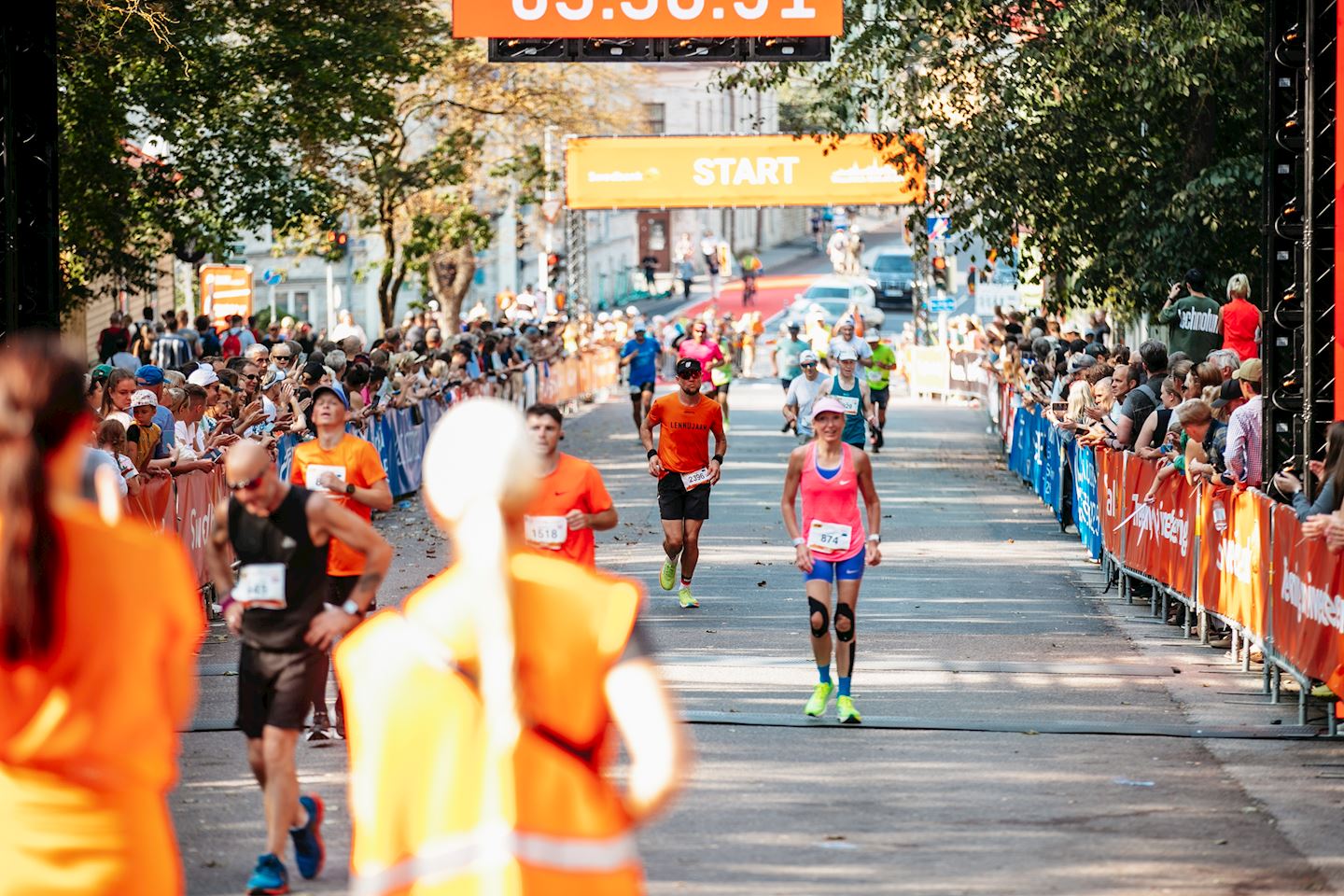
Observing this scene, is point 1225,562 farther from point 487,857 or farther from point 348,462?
point 487,857

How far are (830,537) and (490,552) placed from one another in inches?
285

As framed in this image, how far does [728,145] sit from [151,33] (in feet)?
81.0

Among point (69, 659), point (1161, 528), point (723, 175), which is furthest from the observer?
point (723, 175)

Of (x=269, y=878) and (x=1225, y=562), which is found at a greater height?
(x=1225, y=562)

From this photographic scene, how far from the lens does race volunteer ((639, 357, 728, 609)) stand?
50.2ft

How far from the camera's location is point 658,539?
19.6 m

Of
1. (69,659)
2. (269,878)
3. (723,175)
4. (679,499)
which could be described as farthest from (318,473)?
(723,175)

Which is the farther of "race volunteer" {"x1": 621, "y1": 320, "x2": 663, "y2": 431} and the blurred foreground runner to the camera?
"race volunteer" {"x1": 621, "y1": 320, "x2": 663, "y2": 431}

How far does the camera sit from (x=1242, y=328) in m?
17.3

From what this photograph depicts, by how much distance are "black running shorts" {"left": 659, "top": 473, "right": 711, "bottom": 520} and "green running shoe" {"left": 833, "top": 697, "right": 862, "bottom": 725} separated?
14.9 ft

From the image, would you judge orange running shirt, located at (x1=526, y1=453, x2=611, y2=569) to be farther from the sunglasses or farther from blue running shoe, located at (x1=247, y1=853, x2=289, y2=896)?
blue running shoe, located at (x1=247, y1=853, x2=289, y2=896)

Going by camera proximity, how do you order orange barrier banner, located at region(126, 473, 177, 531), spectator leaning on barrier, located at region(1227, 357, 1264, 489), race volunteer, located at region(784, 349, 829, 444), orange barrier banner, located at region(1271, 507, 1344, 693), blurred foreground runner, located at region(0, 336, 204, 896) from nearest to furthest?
blurred foreground runner, located at region(0, 336, 204, 896) < orange barrier banner, located at region(1271, 507, 1344, 693) < orange barrier banner, located at region(126, 473, 177, 531) < spectator leaning on barrier, located at region(1227, 357, 1264, 489) < race volunteer, located at region(784, 349, 829, 444)

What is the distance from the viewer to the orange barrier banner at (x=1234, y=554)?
11.7m

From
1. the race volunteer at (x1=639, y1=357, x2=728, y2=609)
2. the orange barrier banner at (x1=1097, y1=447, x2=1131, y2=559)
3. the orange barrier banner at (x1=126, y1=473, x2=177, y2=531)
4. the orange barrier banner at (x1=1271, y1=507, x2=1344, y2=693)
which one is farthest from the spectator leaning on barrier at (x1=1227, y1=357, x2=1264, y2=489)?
the orange barrier banner at (x1=126, y1=473, x2=177, y2=531)
